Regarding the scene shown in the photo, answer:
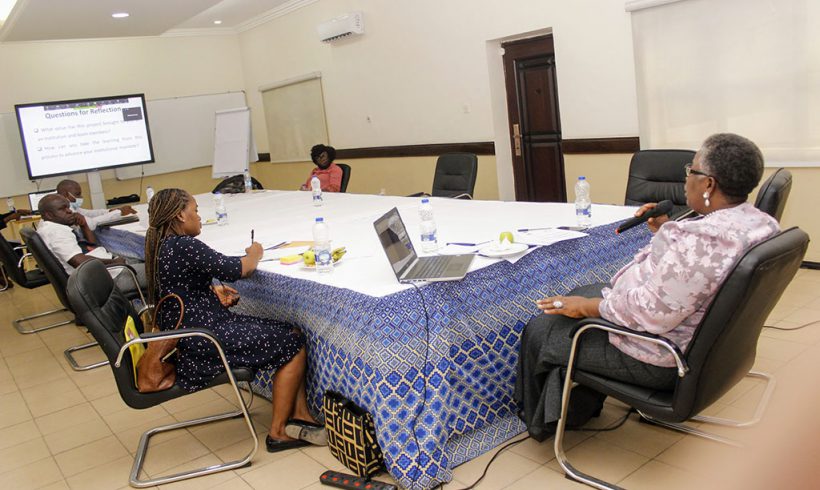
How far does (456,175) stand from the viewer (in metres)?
5.54

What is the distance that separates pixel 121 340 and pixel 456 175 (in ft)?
11.0

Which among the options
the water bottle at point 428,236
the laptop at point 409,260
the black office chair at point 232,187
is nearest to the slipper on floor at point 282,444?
the laptop at point 409,260

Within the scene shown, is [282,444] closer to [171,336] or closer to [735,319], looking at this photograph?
[171,336]

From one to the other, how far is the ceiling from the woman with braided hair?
4.37 metres

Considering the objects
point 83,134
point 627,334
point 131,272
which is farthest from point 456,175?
point 83,134

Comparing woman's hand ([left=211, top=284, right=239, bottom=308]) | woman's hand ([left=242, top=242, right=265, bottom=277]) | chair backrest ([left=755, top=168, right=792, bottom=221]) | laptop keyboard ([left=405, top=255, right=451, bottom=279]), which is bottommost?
woman's hand ([left=211, top=284, right=239, bottom=308])

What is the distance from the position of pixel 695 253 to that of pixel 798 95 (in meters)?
3.08

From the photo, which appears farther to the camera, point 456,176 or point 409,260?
point 456,176

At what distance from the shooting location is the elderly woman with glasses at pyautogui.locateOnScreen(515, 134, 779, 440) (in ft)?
6.53

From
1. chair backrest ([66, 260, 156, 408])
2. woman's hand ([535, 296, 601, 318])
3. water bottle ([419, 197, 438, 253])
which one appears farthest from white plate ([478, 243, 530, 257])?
chair backrest ([66, 260, 156, 408])

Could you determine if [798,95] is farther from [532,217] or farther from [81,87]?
[81,87]

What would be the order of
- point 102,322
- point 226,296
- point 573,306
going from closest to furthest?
point 573,306 → point 102,322 → point 226,296

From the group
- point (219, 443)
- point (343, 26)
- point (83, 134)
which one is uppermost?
point (343, 26)

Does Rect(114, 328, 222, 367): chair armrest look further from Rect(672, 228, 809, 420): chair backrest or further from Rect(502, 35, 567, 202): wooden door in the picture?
Rect(502, 35, 567, 202): wooden door
